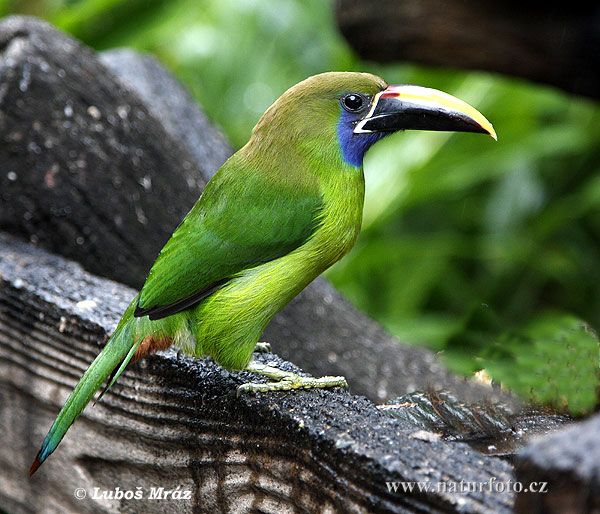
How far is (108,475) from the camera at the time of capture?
175 centimetres

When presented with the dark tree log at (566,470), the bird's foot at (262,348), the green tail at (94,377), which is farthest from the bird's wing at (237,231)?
the dark tree log at (566,470)

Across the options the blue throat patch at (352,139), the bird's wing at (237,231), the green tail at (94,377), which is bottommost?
the green tail at (94,377)

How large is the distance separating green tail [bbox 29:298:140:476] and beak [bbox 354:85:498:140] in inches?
23.2

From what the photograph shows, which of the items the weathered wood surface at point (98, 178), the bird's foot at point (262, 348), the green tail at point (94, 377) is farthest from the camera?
the weathered wood surface at point (98, 178)

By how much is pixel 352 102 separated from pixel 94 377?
0.71 meters

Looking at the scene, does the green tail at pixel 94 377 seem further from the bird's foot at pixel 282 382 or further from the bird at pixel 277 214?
the bird's foot at pixel 282 382

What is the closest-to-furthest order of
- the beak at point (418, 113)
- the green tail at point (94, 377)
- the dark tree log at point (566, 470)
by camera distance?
the dark tree log at point (566, 470)
the green tail at point (94, 377)
the beak at point (418, 113)

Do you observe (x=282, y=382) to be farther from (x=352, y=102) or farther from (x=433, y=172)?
(x=433, y=172)

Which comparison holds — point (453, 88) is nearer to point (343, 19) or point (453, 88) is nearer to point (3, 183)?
point (343, 19)

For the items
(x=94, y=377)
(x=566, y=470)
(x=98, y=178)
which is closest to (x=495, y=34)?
(x=98, y=178)

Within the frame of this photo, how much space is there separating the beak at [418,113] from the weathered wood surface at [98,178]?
0.67 m

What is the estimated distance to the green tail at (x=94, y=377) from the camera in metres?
1.62

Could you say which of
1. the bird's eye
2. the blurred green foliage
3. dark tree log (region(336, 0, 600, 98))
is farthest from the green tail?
the blurred green foliage

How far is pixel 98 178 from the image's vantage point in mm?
2375
